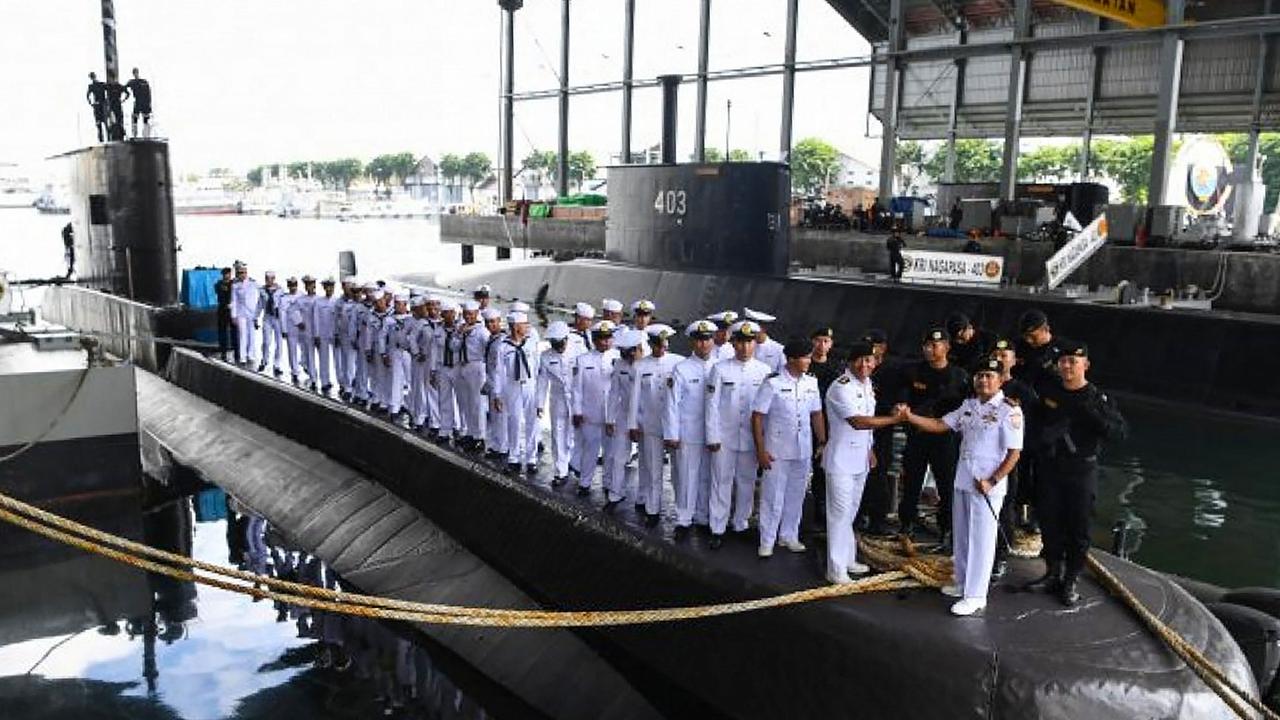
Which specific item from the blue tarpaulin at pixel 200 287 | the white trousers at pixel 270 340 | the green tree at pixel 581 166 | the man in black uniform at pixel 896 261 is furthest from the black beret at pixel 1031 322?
the green tree at pixel 581 166

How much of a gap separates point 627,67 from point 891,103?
12.8 meters

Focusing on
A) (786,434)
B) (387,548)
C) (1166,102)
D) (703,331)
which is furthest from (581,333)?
(1166,102)

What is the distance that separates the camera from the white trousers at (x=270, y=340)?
13.5 meters

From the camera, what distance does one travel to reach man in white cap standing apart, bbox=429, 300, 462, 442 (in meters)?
9.12

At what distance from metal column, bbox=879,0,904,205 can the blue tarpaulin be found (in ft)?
77.5

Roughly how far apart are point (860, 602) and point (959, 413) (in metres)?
1.13

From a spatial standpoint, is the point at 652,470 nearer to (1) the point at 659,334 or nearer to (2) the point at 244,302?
(1) the point at 659,334

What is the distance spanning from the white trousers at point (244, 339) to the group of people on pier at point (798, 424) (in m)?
5.51

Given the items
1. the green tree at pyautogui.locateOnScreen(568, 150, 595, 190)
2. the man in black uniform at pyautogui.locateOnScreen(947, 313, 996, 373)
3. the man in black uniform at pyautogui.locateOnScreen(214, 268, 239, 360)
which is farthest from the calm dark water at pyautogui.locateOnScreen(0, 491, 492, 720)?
the green tree at pyautogui.locateOnScreen(568, 150, 595, 190)

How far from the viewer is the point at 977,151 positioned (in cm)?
7888

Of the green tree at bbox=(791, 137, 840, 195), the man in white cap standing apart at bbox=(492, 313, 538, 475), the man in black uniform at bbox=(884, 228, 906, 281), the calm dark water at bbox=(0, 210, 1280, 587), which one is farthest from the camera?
the green tree at bbox=(791, 137, 840, 195)

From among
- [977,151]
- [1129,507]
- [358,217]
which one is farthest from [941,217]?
[358,217]

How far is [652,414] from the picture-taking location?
680cm

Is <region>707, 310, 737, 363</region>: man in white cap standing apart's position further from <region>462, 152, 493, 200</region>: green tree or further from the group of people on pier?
<region>462, 152, 493, 200</region>: green tree
